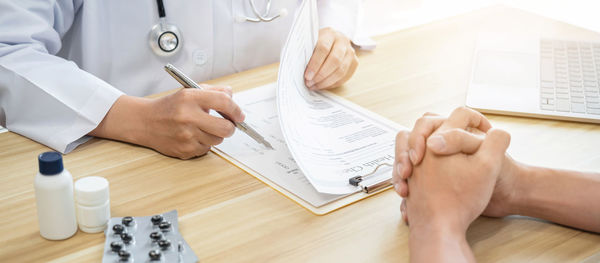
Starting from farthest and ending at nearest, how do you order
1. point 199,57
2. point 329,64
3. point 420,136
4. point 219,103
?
point 199,57 < point 329,64 < point 219,103 < point 420,136

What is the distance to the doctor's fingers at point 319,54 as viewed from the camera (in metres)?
1.30

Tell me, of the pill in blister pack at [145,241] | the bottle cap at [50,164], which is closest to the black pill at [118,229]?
the pill in blister pack at [145,241]

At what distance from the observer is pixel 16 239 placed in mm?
818

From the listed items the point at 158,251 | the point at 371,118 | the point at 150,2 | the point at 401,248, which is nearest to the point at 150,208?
Answer: the point at 158,251

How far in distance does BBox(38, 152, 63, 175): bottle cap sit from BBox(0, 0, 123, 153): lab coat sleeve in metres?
0.32

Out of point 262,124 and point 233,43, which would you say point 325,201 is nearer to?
point 262,124

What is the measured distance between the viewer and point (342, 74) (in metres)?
1.34

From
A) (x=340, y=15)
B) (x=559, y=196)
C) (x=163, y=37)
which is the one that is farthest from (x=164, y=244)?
(x=340, y=15)

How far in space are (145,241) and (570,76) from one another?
3.54 ft

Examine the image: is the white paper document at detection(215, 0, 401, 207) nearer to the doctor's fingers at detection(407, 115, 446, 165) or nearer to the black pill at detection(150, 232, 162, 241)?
the doctor's fingers at detection(407, 115, 446, 165)

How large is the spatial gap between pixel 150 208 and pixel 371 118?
1.72 ft

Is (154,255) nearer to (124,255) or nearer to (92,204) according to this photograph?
(124,255)

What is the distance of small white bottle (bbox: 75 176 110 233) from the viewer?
0.80 m

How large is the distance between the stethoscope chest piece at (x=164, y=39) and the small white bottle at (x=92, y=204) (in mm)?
616
